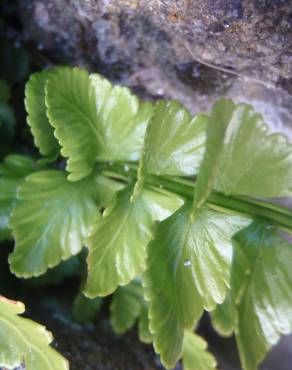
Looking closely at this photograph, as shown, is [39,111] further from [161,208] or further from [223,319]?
[223,319]

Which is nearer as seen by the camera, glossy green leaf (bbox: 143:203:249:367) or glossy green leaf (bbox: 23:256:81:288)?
glossy green leaf (bbox: 143:203:249:367)

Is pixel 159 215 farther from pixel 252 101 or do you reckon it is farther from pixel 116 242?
pixel 252 101

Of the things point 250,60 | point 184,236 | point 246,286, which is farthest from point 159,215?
point 250,60

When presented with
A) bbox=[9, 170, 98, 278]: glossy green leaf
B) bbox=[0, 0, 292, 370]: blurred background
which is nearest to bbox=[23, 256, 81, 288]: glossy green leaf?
bbox=[0, 0, 292, 370]: blurred background

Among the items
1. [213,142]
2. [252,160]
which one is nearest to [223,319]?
[252,160]

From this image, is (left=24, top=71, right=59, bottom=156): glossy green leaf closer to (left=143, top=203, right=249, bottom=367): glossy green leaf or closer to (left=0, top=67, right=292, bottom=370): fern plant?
(left=0, top=67, right=292, bottom=370): fern plant

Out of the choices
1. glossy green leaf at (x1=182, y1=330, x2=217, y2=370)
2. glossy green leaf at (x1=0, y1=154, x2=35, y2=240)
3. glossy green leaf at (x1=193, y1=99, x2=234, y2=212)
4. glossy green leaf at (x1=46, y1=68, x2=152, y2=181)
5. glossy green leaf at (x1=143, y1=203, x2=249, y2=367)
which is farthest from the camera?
glossy green leaf at (x1=182, y1=330, x2=217, y2=370)
